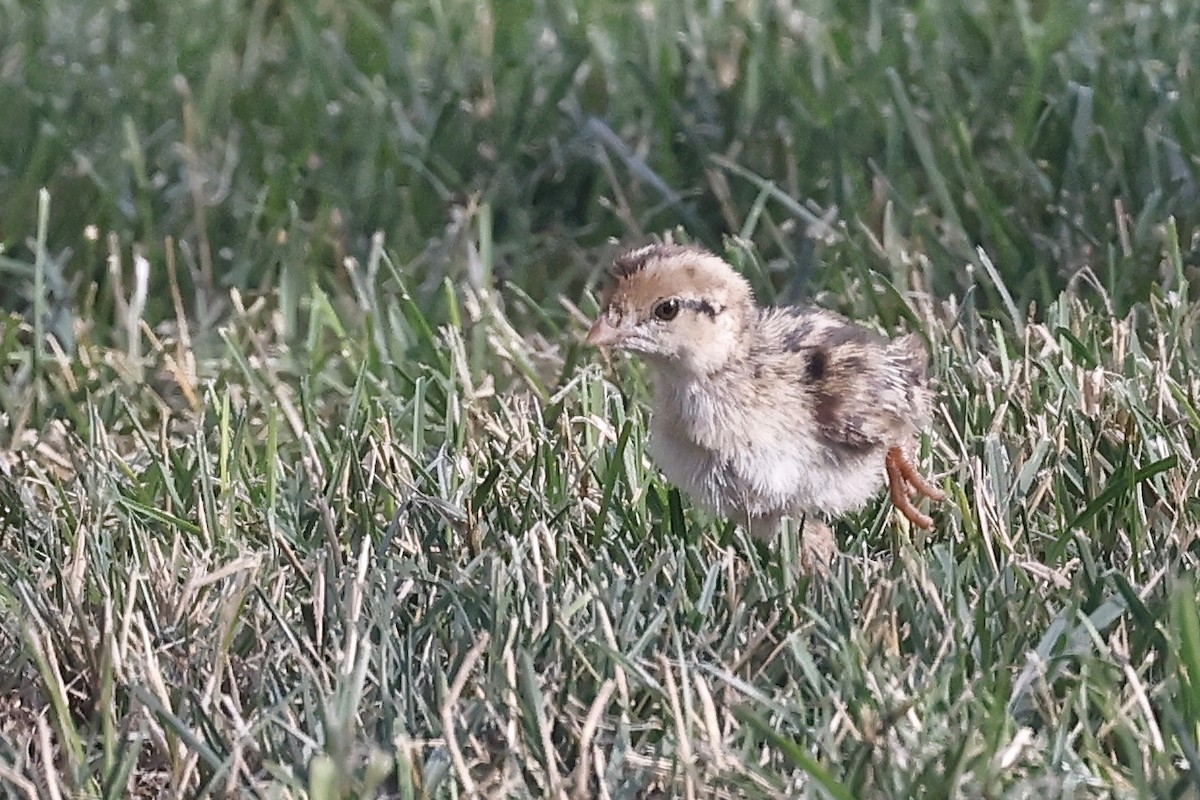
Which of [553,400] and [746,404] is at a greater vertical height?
[746,404]

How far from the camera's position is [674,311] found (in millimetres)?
3619

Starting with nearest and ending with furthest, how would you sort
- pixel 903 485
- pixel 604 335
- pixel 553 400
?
pixel 604 335 → pixel 903 485 → pixel 553 400

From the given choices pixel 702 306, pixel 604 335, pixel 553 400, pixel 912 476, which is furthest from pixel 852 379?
pixel 553 400

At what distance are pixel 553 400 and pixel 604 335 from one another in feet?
2.83

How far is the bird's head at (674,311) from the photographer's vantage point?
3.61m

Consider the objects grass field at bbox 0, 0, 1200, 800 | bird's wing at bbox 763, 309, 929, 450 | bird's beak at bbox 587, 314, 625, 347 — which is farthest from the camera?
bird's wing at bbox 763, 309, 929, 450

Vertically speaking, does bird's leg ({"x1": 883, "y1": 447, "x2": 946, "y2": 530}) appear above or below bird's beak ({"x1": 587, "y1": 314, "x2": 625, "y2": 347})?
below

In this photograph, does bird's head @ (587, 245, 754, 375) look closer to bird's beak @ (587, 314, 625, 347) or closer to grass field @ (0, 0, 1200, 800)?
bird's beak @ (587, 314, 625, 347)

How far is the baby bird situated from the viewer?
362cm

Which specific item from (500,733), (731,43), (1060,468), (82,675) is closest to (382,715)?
(500,733)

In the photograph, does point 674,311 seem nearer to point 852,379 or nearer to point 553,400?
point 852,379

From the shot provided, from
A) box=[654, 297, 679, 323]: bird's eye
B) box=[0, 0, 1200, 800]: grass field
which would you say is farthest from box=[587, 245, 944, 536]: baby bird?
box=[0, 0, 1200, 800]: grass field

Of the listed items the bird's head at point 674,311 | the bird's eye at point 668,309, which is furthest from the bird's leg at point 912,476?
the bird's eye at point 668,309

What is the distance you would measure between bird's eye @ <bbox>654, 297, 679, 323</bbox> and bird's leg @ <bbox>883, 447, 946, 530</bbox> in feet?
1.58
